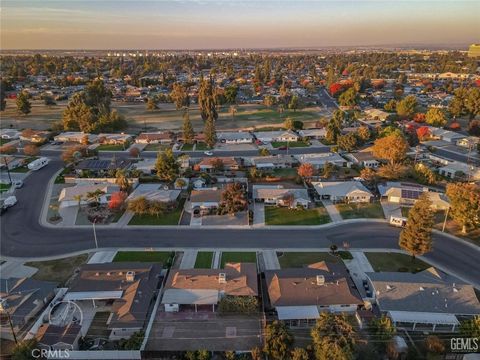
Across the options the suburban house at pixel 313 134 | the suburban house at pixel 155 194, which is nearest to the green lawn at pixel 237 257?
the suburban house at pixel 155 194

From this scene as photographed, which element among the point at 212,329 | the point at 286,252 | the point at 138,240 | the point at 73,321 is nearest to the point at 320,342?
the point at 212,329

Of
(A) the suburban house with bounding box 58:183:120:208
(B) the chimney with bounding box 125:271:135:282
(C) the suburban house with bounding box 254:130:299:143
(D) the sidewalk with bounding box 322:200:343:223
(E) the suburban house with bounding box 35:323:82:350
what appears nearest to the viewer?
(E) the suburban house with bounding box 35:323:82:350

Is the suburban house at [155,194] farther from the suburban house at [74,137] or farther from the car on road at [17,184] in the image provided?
the suburban house at [74,137]

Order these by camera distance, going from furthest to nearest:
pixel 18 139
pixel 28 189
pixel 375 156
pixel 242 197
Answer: pixel 18 139, pixel 375 156, pixel 28 189, pixel 242 197

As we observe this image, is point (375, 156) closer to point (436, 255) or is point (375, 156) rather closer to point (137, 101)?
point (436, 255)

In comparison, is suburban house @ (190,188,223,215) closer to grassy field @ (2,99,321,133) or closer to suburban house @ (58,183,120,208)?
suburban house @ (58,183,120,208)

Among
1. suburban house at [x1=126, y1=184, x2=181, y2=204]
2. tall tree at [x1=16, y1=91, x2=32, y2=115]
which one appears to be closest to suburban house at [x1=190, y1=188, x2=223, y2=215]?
suburban house at [x1=126, y1=184, x2=181, y2=204]
